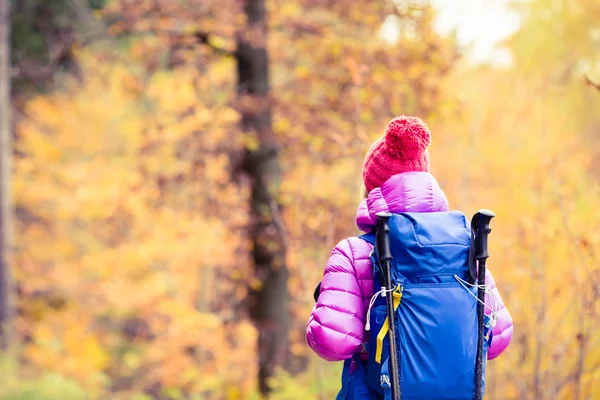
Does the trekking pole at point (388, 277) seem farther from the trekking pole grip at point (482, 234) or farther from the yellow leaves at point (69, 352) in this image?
the yellow leaves at point (69, 352)

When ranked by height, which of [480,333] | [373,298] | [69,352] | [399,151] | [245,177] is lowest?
[69,352]

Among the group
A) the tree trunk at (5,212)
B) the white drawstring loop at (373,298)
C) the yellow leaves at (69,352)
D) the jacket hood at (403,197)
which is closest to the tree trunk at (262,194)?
the jacket hood at (403,197)

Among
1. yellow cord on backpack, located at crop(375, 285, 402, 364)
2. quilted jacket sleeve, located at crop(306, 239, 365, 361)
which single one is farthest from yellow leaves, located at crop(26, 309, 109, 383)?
yellow cord on backpack, located at crop(375, 285, 402, 364)

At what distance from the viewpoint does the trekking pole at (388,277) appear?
2.11 metres

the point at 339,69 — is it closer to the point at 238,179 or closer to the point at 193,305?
the point at 238,179

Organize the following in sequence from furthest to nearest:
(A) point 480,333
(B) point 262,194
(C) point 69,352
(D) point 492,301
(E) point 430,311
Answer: (C) point 69,352 < (B) point 262,194 < (D) point 492,301 < (A) point 480,333 < (E) point 430,311

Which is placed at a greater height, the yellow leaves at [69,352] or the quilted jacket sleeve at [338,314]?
the quilted jacket sleeve at [338,314]

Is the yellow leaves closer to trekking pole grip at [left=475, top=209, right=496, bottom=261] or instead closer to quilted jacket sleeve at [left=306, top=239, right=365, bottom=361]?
quilted jacket sleeve at [left=306, top=239, right=365, bottom=361]

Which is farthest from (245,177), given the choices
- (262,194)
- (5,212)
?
(5,212)

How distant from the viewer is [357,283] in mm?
2301

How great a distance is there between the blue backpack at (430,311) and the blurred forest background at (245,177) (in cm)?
160

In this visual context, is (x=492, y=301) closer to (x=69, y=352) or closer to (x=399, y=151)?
(x=399, y=151)

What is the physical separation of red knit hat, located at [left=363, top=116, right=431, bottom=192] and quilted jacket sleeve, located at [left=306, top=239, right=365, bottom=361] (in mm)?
333

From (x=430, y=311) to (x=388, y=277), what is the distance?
6.7 inches
